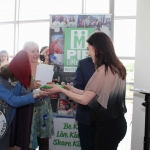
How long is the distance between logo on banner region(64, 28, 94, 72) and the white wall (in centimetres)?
73

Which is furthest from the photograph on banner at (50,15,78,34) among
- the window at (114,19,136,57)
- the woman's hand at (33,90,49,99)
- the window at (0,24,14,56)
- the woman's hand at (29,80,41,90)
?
the window at (0,24,14,56)

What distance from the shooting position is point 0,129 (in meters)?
1.54

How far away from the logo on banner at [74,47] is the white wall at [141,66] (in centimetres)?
73

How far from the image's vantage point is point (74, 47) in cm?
273

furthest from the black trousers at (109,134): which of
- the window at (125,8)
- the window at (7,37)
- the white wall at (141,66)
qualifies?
the window at (7,37)

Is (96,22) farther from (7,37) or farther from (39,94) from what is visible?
(7,37)

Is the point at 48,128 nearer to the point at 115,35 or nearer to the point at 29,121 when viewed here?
the point at 29,121

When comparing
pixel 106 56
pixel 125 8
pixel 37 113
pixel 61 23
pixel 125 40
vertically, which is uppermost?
pixel 125 8

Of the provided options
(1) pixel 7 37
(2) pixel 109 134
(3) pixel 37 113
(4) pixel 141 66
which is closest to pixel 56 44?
(3) pixel 37 113

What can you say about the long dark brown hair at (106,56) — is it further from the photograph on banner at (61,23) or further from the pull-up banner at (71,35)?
the photograph on banner at (61,23)

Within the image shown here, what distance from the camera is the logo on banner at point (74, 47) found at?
8.84 feet

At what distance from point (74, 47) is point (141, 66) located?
97 cm

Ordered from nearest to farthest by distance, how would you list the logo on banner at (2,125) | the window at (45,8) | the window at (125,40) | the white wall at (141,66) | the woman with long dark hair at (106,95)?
the woman with long dark hair at (106,95), the logo on banner at (2,125), the white wall at (141,66), the window at (125,40), the window at (45,8)

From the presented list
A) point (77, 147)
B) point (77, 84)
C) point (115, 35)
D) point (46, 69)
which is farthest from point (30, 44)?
point (115, 35)
